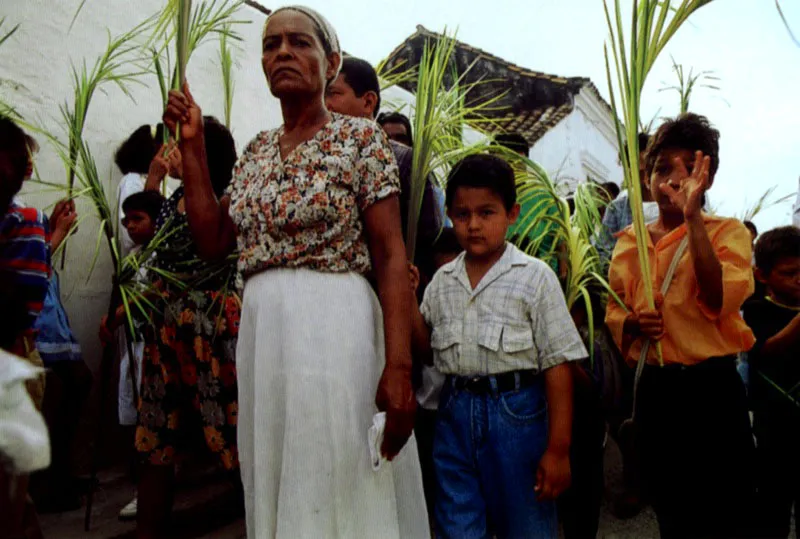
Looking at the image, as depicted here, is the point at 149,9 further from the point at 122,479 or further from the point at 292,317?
the point at 292,317

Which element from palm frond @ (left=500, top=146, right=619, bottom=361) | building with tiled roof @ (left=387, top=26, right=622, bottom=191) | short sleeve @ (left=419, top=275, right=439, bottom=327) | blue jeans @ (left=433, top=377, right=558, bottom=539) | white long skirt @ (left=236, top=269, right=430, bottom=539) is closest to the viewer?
white long skirt @ (left=236, top=269, right=430, bottom=539)

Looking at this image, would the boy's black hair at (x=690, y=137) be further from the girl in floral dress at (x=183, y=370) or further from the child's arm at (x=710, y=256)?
the girl in floral dress at (x=183, y=370)

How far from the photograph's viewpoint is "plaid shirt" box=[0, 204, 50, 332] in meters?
1.88

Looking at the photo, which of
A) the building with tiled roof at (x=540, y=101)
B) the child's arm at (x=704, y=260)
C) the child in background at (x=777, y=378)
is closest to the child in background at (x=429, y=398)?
the child's arm at (x=704, y=260)

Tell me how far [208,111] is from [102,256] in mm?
1537

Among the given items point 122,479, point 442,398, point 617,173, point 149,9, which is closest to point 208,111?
point 149,9

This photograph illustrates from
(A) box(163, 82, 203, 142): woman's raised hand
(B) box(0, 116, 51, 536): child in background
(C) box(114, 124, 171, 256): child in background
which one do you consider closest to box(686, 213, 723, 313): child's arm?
(A) box(163, 82, 203, 142): woman's raised hand

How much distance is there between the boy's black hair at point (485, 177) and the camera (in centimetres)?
214

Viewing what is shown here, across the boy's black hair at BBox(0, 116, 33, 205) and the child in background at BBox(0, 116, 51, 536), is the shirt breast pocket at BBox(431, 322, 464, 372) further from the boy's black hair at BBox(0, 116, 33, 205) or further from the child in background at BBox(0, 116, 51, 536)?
the boy's black hair at BBox(0, 116, 33, 205)

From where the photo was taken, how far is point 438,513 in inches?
80.9

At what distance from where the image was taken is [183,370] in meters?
2.42

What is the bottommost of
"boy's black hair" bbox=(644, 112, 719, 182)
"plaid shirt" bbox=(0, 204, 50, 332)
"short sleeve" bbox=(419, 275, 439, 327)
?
"short sleeve" bbox=(419, 275, 439, 327)

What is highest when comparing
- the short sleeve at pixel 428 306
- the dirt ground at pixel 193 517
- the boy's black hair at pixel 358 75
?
the boy's black hair at pixel 358 75

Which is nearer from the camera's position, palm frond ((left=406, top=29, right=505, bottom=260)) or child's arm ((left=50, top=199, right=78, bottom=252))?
palm frond ((left=406, top=29, right=505, bottom=260))
